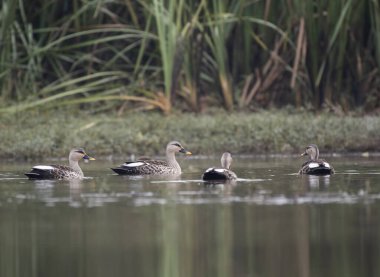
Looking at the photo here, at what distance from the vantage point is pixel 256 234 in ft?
43.4

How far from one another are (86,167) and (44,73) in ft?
19.2

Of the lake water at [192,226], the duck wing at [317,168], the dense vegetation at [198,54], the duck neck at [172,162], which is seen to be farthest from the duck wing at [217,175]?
the dense vegetation at [198,54]

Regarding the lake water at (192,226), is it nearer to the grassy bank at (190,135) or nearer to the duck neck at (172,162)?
the duck neck at (172,162)

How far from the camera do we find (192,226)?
1392 centimetres

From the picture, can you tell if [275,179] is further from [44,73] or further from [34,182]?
[44,73]

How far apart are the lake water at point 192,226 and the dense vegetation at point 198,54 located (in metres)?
6.30

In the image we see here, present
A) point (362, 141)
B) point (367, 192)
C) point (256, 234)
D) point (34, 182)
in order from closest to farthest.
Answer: point (256, 234) < point (367, 192) < point (34, 182) < point (362, 141)

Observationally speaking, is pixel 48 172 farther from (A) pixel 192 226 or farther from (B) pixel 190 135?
(A) pixel 192 226

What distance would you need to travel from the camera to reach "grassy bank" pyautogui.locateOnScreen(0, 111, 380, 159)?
24.1m

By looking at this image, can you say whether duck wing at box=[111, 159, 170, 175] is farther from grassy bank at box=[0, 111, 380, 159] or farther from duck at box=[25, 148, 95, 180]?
grassy bank at box=[0, 111, 380, 159]

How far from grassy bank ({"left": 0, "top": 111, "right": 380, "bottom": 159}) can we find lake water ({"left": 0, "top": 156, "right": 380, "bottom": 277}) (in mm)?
4147

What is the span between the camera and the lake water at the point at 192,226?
11.5 meters

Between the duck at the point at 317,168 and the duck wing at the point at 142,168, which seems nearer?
the duck at the point at 317,168

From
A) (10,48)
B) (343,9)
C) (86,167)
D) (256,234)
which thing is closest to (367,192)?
(256,234)
